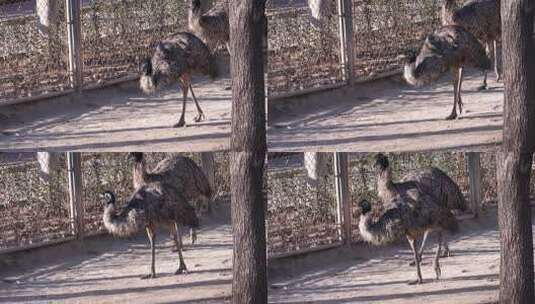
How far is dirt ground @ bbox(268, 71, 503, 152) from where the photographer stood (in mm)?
14156

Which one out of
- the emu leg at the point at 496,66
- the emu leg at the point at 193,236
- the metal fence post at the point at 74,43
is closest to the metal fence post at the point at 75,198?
the metal fence post at the point at 74,43

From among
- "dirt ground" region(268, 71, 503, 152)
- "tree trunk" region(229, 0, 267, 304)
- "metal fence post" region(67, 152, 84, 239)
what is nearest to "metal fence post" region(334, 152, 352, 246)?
"dirt ground" region(268, 71, 503, 152)

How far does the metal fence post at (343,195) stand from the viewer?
1513cm

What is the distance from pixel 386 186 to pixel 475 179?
193 cm

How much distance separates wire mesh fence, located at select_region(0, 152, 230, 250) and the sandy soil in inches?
44.6

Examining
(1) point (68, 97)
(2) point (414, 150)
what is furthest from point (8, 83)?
(2) point (414, 150)

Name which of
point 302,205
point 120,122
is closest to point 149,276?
point 120,122

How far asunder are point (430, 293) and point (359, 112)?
1.86 metres

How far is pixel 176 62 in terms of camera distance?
47.2ft

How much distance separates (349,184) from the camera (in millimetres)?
15742

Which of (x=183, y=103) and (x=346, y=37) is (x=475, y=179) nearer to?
(x=346, y=37)

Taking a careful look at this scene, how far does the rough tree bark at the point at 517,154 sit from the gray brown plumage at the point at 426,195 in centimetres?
45

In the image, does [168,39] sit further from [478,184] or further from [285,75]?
[478,184]

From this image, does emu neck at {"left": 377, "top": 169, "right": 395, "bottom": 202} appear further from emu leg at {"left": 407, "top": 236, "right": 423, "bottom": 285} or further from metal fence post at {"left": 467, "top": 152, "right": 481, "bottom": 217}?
metal fence post at {"left": 467, "top": 152, "right": 481, "bottom": 217}
